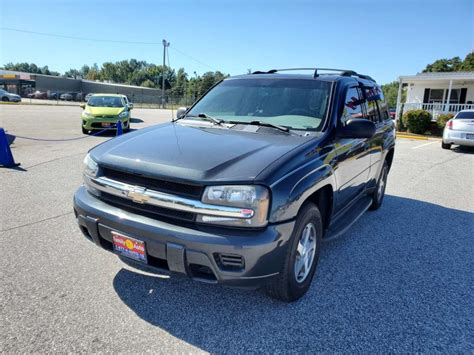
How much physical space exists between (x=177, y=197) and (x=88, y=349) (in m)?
1.14

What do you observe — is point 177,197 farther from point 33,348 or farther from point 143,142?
point 33,348

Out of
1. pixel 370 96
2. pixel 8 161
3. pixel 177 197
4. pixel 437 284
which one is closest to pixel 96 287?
pixel 177 197

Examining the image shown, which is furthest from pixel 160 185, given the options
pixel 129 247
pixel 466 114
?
pixel 466 114

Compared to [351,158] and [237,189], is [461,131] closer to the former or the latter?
[351,158]

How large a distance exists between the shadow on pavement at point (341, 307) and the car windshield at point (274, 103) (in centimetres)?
150

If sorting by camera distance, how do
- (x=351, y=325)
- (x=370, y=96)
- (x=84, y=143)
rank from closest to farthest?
1. (x=351, y=325)
2. (x=370, y=96)
3. (x=84, y=143)

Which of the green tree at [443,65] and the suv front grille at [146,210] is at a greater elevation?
the green tree at [443,65]

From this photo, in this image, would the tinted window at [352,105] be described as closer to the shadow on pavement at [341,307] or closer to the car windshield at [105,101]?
the shadow on pavement at [341,307]

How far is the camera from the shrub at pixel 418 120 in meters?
19.1

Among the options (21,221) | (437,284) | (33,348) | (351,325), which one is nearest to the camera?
(33,348)

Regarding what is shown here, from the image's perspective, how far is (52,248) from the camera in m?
3.78

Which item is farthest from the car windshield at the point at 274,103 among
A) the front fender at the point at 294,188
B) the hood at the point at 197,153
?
the front fender at the point at 294,188

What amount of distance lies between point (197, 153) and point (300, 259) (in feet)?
3.87

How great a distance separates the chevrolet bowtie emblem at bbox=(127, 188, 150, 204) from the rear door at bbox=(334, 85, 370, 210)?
1775 mm
